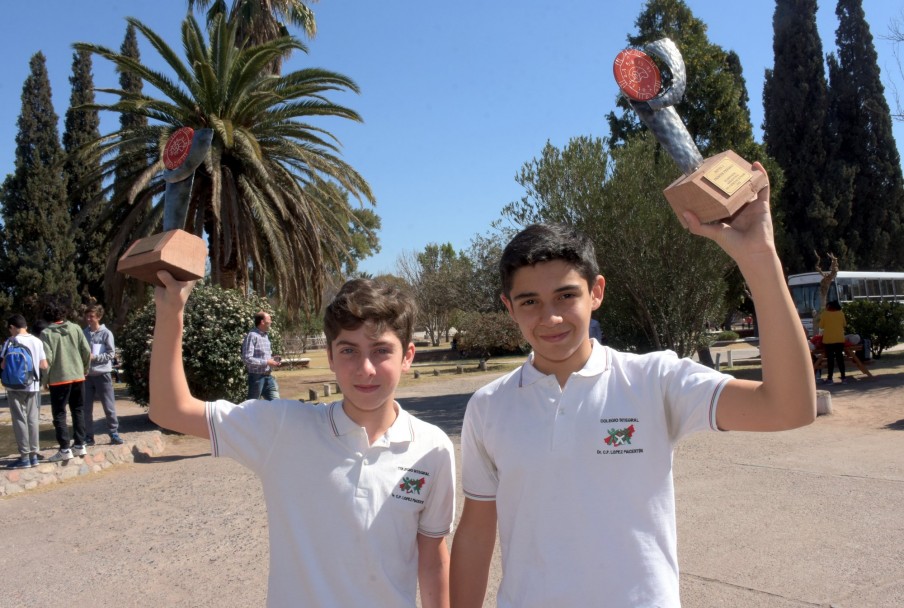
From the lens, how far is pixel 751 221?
5.63 feet

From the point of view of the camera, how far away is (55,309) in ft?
28.3

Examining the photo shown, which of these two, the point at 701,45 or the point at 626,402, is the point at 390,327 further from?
the point at 701,45

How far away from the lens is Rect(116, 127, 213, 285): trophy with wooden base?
1.90 meters

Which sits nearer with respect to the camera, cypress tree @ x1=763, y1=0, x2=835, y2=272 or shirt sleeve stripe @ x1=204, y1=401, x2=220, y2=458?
shirt sleeve stripe @ x1=204, y1=401, x2=220, y2=458

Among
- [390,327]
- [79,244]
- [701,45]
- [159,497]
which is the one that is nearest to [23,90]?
[79,244]

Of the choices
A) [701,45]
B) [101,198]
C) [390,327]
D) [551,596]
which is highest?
[701,45]

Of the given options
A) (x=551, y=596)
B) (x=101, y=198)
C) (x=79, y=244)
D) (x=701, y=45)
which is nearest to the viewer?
(x=551, y=596)

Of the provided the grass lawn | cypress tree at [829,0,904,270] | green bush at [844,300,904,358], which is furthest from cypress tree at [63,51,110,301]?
cypress tree at [829,0,904,270]

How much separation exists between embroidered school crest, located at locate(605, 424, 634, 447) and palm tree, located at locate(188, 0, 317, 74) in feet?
62.5

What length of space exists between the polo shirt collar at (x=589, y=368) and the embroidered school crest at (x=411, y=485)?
17.4 inches

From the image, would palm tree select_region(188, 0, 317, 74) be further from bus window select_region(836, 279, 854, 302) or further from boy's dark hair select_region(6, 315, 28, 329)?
bus window select_region(836, 279, 854, 302)

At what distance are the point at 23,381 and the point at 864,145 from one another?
34.0m

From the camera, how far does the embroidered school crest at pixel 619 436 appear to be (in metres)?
1.86

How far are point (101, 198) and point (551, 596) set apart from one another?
16.9m
